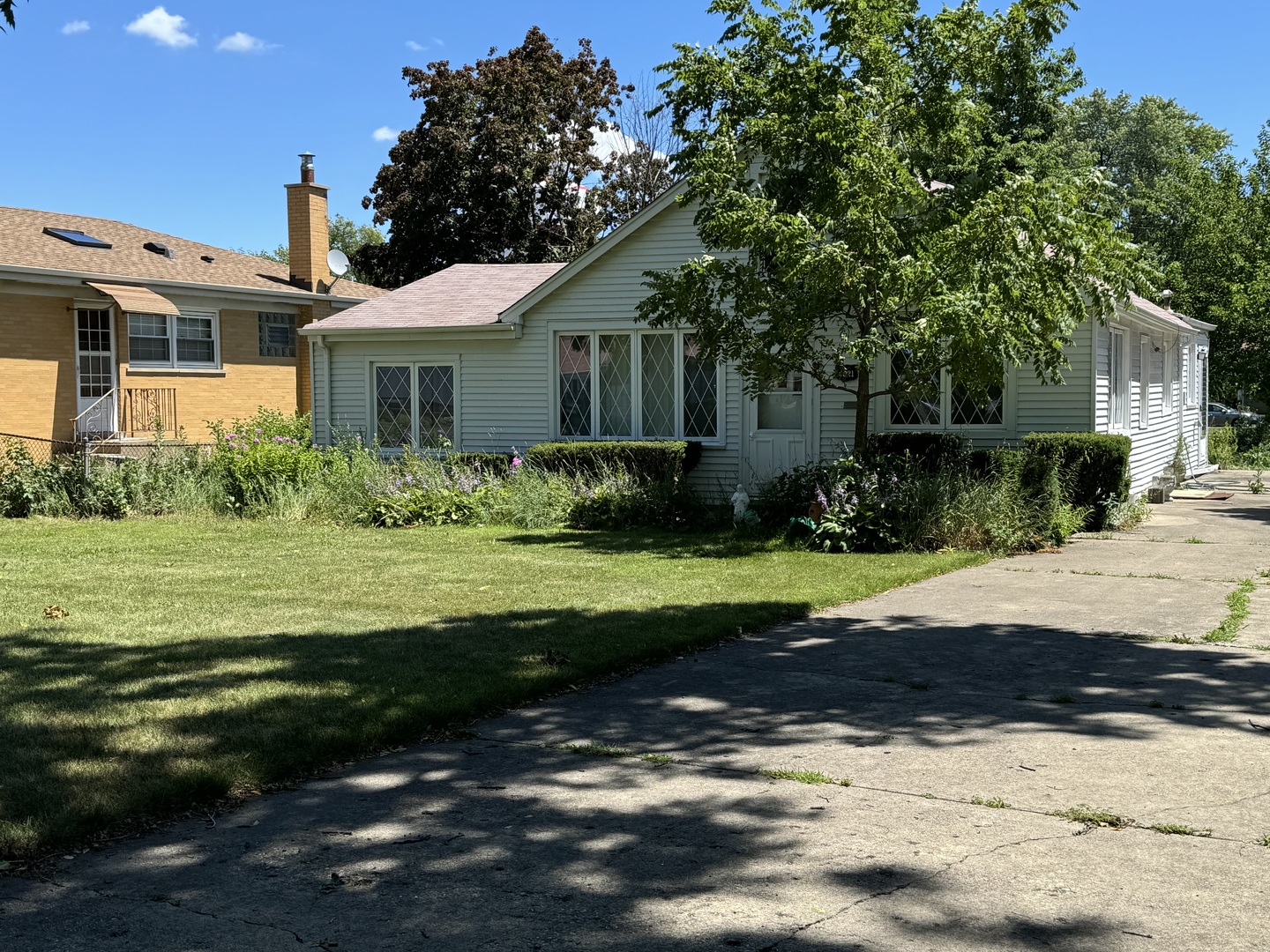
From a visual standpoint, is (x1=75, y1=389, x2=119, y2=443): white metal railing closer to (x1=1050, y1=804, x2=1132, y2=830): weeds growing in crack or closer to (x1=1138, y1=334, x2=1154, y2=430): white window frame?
(x1=1138, y1=334, x2=1154, y2=430): white window frame

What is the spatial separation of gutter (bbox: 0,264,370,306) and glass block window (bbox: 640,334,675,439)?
11373mm

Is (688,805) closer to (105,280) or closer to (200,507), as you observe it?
(200,507)

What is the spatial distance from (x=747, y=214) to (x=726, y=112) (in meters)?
2.00

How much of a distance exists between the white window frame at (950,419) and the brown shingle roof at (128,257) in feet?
50.2

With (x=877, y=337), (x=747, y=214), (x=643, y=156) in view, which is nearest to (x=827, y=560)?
(x=877, y=337)

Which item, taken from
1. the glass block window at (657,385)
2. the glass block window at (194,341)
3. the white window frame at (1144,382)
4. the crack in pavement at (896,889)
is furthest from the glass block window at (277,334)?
the crack in pavement at (896,889)

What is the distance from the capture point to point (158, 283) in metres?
24.3

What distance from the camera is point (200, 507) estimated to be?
1759 cm

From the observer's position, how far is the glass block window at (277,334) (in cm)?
2738

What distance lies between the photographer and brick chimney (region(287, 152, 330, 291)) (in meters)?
28.4

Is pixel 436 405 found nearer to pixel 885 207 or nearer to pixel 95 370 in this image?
pixel 95 370

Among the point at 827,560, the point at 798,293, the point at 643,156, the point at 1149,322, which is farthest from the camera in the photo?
the point at 643,156

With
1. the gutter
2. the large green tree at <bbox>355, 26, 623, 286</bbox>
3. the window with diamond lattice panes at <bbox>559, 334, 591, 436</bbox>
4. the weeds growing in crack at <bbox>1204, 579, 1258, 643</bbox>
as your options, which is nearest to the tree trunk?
the weeds growing in crack at <bbox>1204, 579, 1258, 643</bbox>

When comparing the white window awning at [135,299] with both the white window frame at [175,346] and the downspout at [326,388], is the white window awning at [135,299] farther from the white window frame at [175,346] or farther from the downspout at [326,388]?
the downspout at [326,388]
